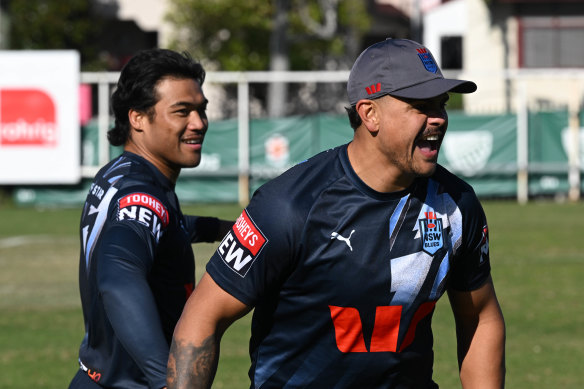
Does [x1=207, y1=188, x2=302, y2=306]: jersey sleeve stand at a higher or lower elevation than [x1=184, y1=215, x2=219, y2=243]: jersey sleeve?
higher

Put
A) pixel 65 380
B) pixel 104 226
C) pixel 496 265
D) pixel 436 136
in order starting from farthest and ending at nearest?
pixel 496 265, pixel 65 380, pixel 104 226, pixel 436 136

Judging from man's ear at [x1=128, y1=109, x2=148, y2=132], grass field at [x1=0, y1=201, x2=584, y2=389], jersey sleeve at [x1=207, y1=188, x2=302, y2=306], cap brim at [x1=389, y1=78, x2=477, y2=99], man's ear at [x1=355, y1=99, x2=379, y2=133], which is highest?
cap brim at [x1=389, y1=78, x2=477, y2=99]

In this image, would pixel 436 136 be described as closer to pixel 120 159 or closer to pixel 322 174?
pixel 322 174

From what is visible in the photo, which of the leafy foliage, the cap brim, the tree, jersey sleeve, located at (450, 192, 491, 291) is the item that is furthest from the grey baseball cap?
the leafy foliage

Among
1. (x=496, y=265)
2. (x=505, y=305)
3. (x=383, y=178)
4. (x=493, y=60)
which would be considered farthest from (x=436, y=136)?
(x=493, y=60)

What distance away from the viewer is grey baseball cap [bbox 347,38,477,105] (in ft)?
12.9

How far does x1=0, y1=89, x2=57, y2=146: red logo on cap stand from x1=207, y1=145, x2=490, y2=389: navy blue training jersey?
2206cm

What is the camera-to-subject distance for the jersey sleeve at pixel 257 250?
3.90 meters

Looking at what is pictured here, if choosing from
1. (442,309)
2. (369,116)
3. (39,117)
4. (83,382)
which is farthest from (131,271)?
(39,117)

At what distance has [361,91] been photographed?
13.3 feet

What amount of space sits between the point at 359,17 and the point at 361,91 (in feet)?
106

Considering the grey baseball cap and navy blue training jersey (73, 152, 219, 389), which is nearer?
the grey baseball cap

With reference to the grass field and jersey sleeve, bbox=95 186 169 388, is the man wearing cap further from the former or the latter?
the grass field

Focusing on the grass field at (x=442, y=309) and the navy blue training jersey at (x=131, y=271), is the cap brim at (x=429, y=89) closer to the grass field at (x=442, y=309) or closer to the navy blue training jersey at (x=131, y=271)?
the navy blue training jersey at (x=131, y=271)
